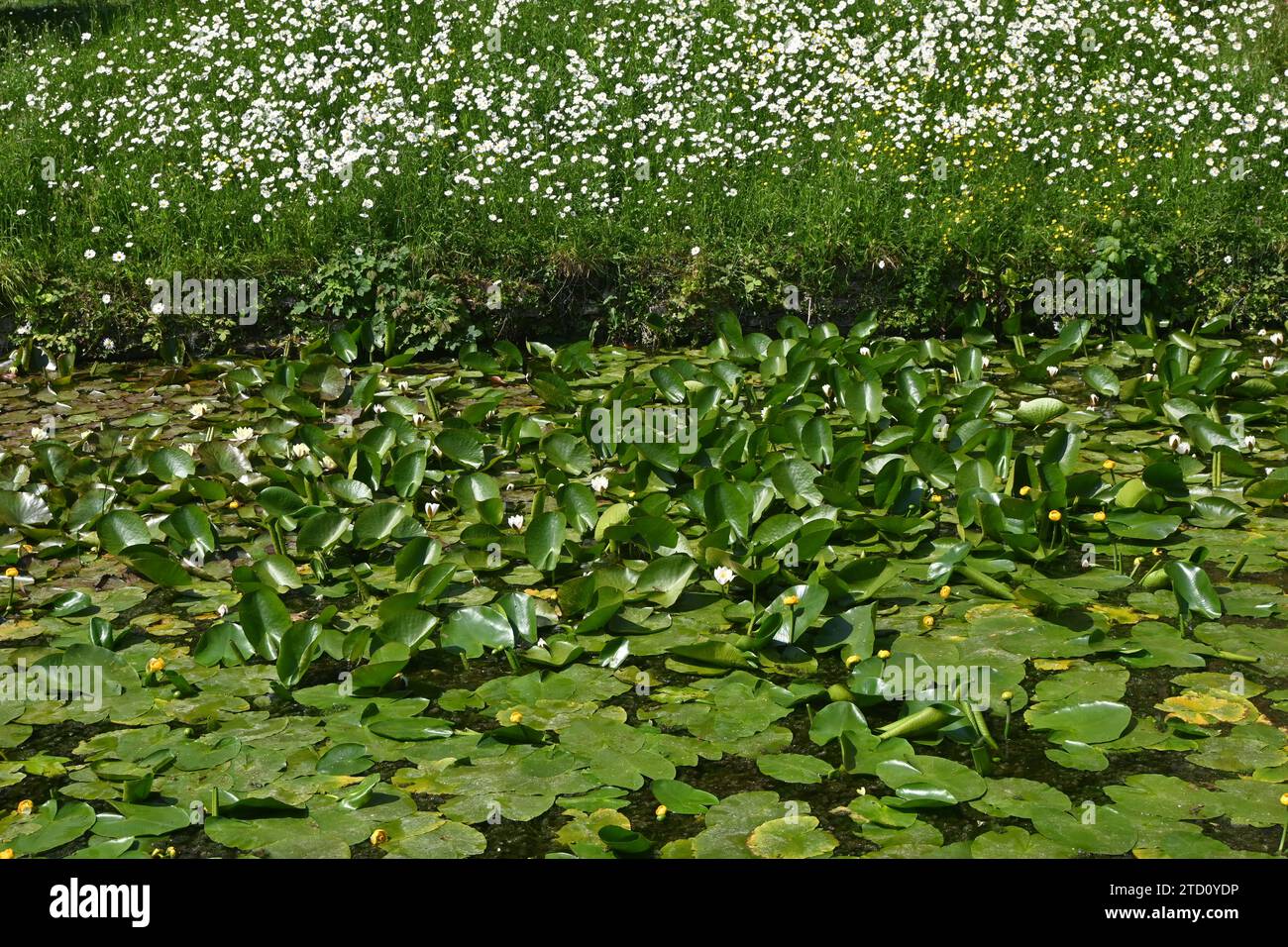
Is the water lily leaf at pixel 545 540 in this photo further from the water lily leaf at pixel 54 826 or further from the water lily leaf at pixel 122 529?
the water lily leaf at pixel 54 826

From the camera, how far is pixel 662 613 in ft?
14.5

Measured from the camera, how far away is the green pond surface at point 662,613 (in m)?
3.36

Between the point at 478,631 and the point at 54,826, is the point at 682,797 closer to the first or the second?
the point at 478,631

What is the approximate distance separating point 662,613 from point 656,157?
4.73 m

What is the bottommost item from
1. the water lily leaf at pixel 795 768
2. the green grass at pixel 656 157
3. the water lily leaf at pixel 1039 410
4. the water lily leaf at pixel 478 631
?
the water lily leaf at pixel 795 768

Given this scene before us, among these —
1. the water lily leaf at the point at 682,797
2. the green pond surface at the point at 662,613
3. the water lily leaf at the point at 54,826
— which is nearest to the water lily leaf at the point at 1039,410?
the green pond surface at the point at 662,613

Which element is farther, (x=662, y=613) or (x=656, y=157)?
(x=656, y=157)

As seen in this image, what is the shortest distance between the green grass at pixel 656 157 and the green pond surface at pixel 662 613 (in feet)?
3.30

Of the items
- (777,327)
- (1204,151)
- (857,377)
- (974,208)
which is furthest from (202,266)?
(1204,151)

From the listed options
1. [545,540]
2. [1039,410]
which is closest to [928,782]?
[545,540]

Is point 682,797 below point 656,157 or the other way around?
below

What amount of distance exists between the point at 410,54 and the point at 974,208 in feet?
13.7

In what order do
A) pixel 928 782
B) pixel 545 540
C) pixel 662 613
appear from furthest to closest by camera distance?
pixel 545 540, pixel 662 613, pixel 928 782

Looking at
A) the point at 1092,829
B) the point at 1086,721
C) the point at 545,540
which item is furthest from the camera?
the point at 545,540
